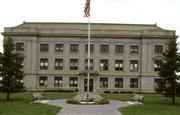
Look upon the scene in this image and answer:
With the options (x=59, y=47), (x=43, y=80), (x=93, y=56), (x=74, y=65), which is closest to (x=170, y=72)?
(x=93, y=56)

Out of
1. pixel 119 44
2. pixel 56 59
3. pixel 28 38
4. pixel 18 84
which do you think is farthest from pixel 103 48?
pixel 18 84

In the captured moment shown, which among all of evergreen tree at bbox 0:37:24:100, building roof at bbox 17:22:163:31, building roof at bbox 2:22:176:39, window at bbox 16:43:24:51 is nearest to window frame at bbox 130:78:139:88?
building roof at bbox 2:22:176:39

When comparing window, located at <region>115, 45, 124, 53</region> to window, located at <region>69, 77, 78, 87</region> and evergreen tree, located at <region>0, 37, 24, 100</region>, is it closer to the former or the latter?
window, located at <region>69, 77, 78, 87</region>

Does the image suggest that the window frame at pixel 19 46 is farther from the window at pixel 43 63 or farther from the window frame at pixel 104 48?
the window frame at pixel 104 48

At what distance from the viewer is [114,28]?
7781 centimetres

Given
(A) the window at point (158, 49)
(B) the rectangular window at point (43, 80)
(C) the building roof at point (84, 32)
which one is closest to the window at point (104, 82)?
(C) the building roof at point (84, 32)

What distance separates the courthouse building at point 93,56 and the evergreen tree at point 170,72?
2939cm

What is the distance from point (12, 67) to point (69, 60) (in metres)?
30.2

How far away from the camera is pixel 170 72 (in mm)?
43875

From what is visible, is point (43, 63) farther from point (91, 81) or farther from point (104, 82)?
point (104, 82)

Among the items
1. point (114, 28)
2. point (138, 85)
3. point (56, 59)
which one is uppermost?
point (114, 28)

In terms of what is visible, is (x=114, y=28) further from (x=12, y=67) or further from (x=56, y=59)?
(x=12, y=67)

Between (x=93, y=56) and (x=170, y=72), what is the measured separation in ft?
105

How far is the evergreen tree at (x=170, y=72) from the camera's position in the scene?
43.7 meters
